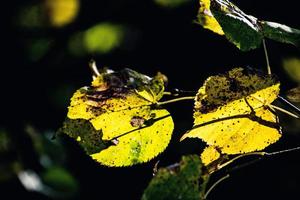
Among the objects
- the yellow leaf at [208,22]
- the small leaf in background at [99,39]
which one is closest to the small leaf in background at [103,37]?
the small leaf in background at [99,39]

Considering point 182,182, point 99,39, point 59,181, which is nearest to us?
point 182,182

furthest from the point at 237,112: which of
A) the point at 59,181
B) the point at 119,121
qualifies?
the point at 59,181

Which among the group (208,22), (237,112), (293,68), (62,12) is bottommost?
(293,68)

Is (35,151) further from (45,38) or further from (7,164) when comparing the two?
(45,38)

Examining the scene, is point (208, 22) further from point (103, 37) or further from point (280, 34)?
point (103, 37)

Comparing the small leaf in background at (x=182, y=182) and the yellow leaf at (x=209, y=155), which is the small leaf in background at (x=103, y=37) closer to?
the yellow leaf at (x=209, y=155)

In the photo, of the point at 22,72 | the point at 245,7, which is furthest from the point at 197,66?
the point at 22,72
